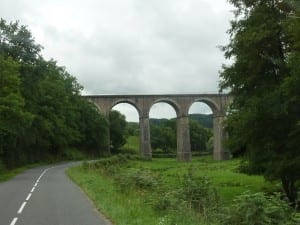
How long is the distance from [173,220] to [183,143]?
77.0 meters

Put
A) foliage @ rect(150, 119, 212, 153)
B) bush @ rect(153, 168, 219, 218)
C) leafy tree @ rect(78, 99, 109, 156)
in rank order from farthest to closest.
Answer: foliage @ rect(150, 119, 212, 153)
leafy tree @ rect(78, 99, 109, 156)
bush @ rect(153, 168, 219, 218)

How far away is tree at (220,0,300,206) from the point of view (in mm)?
20953

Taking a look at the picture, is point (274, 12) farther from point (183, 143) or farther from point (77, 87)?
point (77, 87)

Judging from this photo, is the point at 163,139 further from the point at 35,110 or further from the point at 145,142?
the point at 35,110

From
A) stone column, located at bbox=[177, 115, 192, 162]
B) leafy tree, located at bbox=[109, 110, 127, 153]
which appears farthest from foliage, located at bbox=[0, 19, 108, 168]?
leafy tree, located at bbox=[109, 110, 127, 153]

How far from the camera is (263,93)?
21.9m

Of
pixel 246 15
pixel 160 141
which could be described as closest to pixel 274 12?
pixel 246 15

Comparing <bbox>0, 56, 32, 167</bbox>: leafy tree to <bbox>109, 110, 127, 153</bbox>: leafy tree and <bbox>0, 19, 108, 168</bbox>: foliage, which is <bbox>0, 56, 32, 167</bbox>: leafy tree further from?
<bbox>109, 110, 127, 153</bbox>: leafy tree

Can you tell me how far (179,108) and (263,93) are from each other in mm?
69110

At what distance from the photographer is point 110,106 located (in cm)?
9350

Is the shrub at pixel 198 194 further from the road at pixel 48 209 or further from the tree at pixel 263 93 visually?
the tree at pixel 263 93

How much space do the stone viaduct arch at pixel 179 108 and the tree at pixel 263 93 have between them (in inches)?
2505

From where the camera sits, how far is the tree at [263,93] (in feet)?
68.7

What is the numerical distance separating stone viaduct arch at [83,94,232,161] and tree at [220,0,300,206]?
63.6 m
